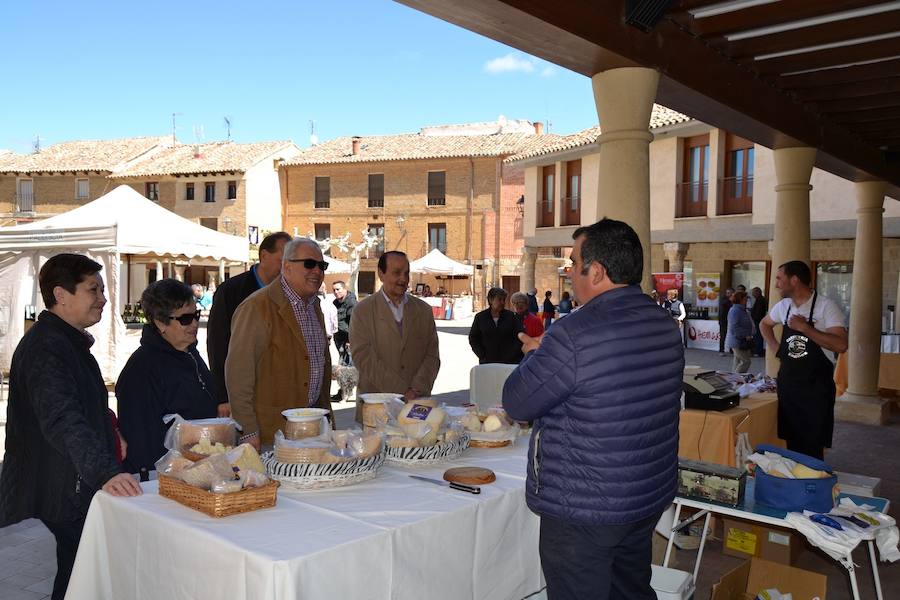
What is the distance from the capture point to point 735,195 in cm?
1733

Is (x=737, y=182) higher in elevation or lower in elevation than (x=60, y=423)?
higher

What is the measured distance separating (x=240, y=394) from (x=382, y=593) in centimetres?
123

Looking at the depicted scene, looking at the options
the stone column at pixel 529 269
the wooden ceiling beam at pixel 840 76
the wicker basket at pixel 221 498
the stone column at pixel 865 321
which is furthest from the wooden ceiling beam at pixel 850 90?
the stone column at pixel 529 269

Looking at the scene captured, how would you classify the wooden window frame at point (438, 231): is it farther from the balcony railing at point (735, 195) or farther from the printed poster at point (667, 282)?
the balcony railing at point (735, 195)

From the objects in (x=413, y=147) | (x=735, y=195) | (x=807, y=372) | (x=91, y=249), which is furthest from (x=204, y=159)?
(x=807, y=372)

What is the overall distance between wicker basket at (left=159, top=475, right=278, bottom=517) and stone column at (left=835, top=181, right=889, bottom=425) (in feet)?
27.3

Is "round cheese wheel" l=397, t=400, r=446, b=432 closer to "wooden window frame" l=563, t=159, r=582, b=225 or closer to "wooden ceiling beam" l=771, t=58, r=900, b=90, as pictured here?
"wooden ceiling beam" l=771, t=58, r=900, b=90

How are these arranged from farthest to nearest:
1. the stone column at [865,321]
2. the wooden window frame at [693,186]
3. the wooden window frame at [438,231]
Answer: the wooden window frame at [438,231], the wooden window frame at [693,186], the stone column at [865,321]

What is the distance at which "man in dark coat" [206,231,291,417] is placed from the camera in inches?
154

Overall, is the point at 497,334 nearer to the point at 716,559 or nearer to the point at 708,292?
the point at 716,559

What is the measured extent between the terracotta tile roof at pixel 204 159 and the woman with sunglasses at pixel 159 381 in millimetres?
33231

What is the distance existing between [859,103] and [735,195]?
12.2m

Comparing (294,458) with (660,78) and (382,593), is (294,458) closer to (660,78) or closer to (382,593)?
A: (382,593)

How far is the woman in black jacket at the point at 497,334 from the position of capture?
6.39 metres
